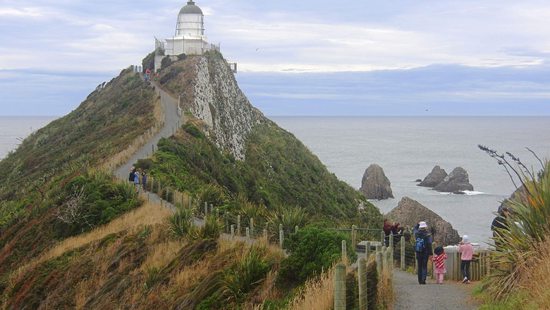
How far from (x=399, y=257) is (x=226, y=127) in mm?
49114

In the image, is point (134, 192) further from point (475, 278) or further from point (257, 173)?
point (257, 173)

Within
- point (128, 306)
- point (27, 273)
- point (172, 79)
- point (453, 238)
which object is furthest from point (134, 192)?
point (172, 79)

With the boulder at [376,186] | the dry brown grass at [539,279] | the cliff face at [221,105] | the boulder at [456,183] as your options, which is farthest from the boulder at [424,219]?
the boulder at [456,183]

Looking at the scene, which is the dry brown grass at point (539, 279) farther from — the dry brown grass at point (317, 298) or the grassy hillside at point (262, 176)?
the grassy hillside at point (262, 176)

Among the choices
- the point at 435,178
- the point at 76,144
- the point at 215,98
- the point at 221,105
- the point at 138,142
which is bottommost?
the point at 435,178

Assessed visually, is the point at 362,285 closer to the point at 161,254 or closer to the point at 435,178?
the point at 161,254

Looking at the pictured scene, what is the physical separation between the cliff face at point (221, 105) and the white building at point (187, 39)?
7.92 feet

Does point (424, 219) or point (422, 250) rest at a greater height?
point (422, 250)

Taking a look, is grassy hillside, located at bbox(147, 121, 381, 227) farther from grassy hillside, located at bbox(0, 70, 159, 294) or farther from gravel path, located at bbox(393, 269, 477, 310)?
gravel path, located at bbox(393, 269, 477, 310)

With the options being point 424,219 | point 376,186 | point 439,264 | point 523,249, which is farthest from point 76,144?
point 523,249

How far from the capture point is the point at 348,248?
53.1 ft

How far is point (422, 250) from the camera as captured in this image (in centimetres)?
1709

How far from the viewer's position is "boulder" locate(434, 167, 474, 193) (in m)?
99.9

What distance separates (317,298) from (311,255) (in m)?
4.08
